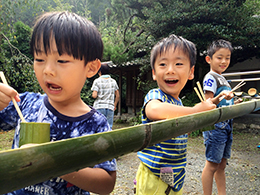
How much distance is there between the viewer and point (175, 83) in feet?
4.55

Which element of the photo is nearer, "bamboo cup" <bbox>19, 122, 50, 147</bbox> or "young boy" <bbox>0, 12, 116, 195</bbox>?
A: "bamboo cup" <bbox>19, 122, 50, 147</bbox>

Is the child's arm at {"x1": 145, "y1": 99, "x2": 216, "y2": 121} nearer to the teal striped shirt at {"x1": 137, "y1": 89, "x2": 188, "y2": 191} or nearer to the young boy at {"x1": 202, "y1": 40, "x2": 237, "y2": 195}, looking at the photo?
the teal striped shirt at {"x1": 137, "y1": 89, "x2": 188, "y2": 191}

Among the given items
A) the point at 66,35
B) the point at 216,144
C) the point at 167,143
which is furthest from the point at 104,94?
the point at 66,35

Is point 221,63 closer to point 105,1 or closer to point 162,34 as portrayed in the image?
point 162,34

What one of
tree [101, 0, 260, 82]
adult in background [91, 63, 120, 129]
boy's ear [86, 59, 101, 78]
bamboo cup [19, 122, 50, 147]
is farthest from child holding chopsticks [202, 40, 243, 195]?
tree [101, 0, 260, 82]

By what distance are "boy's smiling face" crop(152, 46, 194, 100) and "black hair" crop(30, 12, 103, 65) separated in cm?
58

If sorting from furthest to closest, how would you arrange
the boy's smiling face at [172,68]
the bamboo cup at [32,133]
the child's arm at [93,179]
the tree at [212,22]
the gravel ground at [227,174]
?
1. the tree at [212,22]
2. the gravel ground at [227,174]
3. the boy's smiling face at [172,68]
4. the child's arm at [93,179]
5. the bamboo cup at [32,133]

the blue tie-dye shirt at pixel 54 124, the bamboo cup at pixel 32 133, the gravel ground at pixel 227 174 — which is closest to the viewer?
the bamboo cup at pixel 32 133

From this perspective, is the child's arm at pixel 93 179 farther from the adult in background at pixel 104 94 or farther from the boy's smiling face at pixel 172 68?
the adult in background at pixel 104 94

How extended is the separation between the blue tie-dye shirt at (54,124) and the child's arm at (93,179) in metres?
0.04

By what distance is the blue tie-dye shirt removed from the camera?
0.88 m

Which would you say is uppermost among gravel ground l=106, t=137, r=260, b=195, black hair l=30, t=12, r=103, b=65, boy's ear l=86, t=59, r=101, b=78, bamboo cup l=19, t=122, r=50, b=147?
black hair l=30, t=12, r=103, b=65

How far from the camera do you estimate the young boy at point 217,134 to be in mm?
2258

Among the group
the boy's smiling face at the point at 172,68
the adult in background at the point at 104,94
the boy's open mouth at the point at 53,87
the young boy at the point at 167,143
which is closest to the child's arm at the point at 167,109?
the young boy at the point at 167,143
